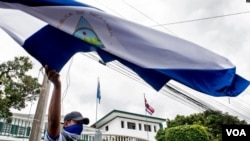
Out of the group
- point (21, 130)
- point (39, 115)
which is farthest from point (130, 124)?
point (39, 115)

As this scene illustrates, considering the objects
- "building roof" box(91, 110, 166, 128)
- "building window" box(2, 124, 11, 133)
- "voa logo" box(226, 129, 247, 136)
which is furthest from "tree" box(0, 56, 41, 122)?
"building roof" box(91, 110, 166, 128)

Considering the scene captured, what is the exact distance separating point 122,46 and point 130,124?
24.2 meters

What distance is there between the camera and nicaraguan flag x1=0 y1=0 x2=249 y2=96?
179 centimetres

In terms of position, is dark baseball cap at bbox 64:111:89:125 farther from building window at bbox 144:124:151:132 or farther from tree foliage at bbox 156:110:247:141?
building window at bbox 144:124:151:132

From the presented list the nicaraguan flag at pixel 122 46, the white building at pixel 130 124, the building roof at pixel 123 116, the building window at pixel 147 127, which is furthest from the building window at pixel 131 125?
the nicaraguan flag at pixel 122 46

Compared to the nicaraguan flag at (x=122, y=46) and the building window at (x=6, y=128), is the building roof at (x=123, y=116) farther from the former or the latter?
the nicaraguan flag at (x=122, y=46)

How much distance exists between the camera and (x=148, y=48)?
1.84 metres

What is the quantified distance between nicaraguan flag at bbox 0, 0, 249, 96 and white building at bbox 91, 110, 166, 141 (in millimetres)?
22171

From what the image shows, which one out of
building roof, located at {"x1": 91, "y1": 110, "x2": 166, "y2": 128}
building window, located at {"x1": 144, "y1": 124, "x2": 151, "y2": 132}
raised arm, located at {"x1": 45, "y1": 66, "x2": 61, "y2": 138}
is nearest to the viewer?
raised arm, located at {"x1": 45, "y1": 66, "x2": 61, "y2": 138}

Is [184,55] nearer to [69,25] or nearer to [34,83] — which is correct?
[69,25]

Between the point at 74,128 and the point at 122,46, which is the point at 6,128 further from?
the point at 122,46

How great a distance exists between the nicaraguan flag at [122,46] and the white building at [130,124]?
2217cm

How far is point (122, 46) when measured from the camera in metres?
1.83

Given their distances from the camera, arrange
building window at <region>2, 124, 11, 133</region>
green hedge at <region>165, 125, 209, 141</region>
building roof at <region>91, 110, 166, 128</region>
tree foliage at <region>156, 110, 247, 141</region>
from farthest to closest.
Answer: building roof at <region>91, 110, 166, 128</region>, tree foliage at <region>156, 110, 247, 141</region>, green hedge at <region>165, 125, 209, 141</region>, building window at <region>2, 124, 11, 133</region>
